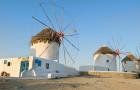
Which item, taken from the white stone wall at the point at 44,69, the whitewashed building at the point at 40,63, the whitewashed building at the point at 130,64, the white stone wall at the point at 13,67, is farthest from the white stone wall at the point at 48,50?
the whitewashed building at the point at 130,64

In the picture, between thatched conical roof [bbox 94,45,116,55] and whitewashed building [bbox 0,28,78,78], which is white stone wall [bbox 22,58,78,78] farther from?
thatched conical roof [bbox 94,45,116,55]

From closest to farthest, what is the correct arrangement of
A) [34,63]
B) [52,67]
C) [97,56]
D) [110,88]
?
[110,88] → [34,63] → [52,67] → [97,56]

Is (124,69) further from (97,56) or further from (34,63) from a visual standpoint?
(34,63)

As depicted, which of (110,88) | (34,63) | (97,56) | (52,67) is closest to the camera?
(110,88)

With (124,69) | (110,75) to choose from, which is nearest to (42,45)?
(110,75)

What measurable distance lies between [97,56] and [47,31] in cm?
1528

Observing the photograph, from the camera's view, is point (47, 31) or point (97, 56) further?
point (97, 56)

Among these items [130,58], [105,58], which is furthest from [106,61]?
[130,58]

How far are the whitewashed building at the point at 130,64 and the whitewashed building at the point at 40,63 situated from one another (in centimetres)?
2003

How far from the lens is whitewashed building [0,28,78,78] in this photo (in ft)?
91.8

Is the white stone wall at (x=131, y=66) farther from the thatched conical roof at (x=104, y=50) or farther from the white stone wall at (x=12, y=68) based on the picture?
the white stone wall at (x=12, y=68)

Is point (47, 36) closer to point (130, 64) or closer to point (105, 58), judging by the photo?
point (105, 58)

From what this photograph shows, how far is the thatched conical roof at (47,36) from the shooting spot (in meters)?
38.6

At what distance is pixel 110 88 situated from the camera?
18688 millimetres
